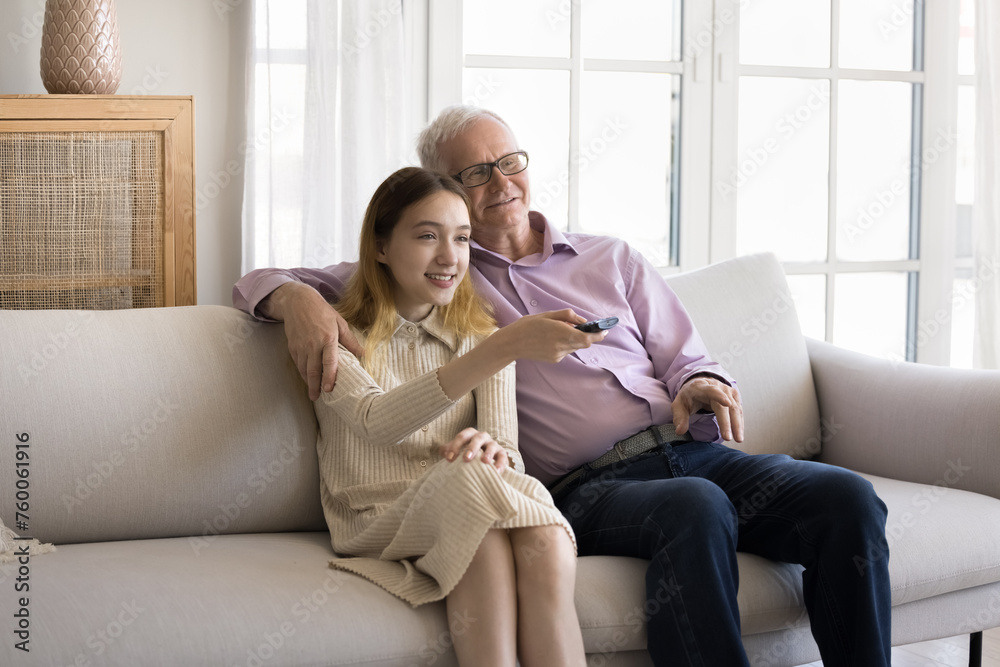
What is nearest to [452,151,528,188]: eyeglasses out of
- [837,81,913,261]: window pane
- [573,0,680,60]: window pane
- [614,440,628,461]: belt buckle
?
[614,440,628,461]: belt buckle

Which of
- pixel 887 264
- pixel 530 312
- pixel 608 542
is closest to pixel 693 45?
pixel 887 264

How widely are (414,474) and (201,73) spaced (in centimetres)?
152

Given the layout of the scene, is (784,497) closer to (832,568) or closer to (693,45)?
(832,568)

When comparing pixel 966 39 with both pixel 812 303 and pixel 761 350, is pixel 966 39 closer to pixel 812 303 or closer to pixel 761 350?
pixel 812 303

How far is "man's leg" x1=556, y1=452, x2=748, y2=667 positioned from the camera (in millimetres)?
1329

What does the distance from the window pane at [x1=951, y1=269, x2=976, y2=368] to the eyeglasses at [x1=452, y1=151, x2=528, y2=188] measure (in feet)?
7.22

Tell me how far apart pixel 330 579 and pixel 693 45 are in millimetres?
2253

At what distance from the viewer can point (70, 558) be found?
4.86 feet

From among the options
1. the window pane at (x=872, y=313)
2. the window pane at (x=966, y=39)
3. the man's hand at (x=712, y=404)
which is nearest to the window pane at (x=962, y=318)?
the window pane at (x=872, y=313)

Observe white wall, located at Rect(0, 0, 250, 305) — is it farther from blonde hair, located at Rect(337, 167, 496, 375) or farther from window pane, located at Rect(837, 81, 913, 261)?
window pane, located at Rect(837, 81, 913, 261)

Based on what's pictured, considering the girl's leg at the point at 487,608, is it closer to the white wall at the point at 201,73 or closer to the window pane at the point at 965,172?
the white wall at the point at 201,73

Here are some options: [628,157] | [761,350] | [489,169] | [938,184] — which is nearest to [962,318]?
[938,184]

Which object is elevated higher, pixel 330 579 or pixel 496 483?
pixel 496 483

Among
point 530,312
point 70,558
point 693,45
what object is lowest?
point 70,558
